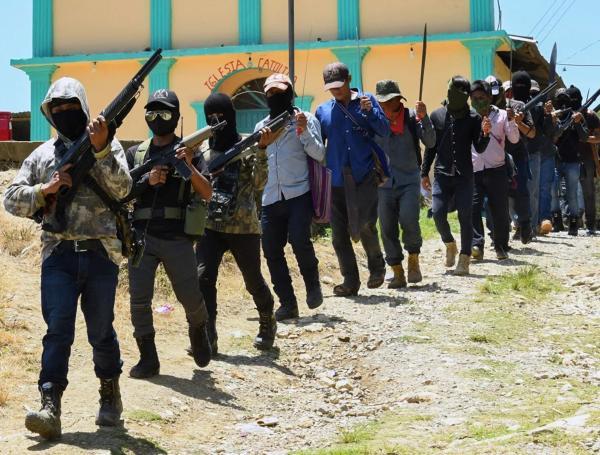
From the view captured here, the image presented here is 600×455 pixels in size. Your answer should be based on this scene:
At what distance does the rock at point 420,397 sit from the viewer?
6391mm

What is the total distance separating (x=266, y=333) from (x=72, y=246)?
8.22 feet

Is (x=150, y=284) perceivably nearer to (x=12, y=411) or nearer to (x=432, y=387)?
(x=12, y=411)

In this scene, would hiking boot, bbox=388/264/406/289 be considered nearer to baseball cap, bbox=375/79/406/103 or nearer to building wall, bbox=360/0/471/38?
baseball cap, bbox=375/79/406/103

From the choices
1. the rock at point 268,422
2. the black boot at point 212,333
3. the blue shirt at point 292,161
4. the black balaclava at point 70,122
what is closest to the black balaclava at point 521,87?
the blue shirt at point 292,161

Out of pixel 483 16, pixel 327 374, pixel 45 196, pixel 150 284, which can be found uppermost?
pixel 483 16

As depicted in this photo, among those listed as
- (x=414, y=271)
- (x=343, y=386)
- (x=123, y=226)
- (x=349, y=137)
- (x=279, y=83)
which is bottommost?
(x=343, y=386)

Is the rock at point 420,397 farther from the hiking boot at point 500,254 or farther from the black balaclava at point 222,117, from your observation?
the hiking boot at point 500,254

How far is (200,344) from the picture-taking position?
6.65 metres

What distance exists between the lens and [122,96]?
17.5 ft

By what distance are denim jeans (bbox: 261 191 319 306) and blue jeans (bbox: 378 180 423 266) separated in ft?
5.60

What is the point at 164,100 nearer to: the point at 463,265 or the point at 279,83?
the point at 279,83

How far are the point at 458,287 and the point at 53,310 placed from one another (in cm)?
551

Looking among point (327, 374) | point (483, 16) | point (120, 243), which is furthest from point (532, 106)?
point (483, 16)

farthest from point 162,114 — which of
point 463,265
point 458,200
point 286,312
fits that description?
point 463,265
